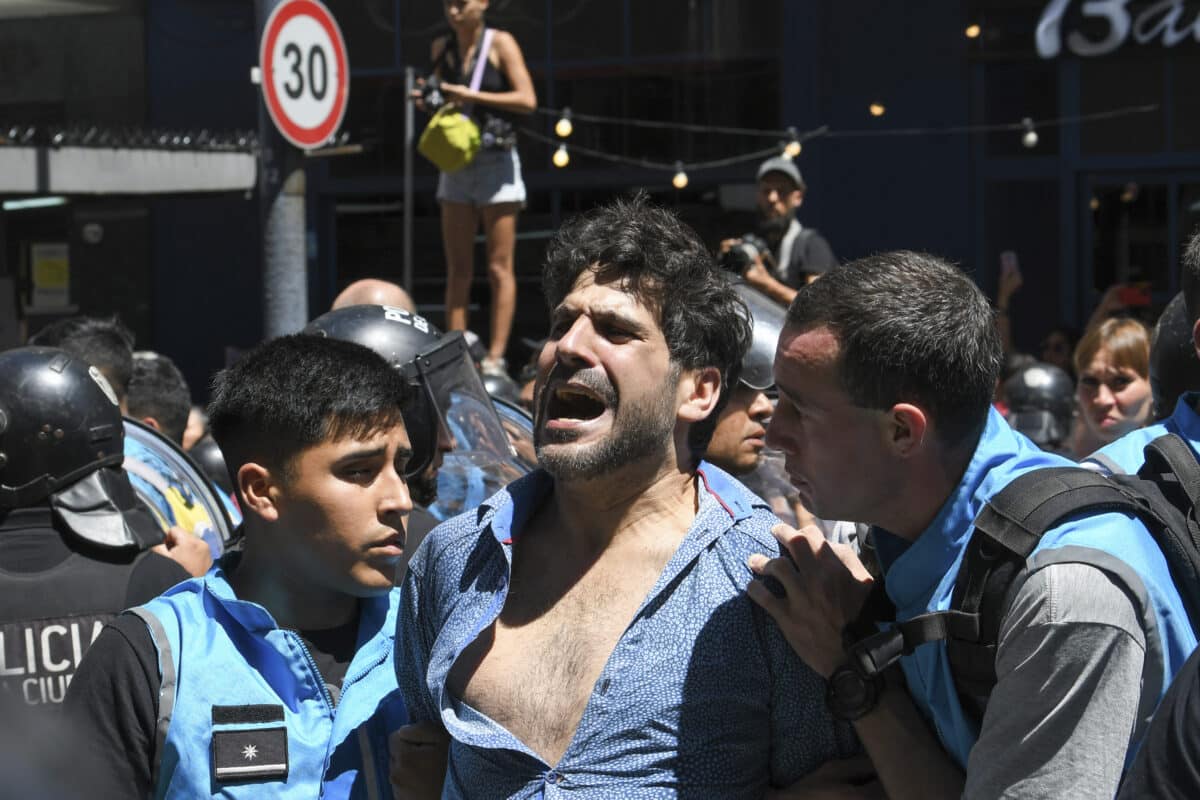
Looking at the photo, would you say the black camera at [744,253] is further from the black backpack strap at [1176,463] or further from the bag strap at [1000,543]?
the bag strap at [1000,543]

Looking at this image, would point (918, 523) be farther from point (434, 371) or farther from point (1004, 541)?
point (434, 371)

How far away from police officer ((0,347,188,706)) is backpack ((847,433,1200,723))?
212 cm

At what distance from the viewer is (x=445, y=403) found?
4.51m

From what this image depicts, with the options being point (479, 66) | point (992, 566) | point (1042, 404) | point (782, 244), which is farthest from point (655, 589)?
point (1042, 404)

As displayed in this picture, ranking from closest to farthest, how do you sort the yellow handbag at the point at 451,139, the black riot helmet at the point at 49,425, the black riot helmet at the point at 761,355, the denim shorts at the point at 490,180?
the black riot helmet at the point at 49,425 < the black riot helmet at the point at 761,355 < the yellow handbag at the point at 451,139 < the denim shorts at the point at 490,180

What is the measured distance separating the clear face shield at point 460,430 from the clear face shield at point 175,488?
31.5 inches

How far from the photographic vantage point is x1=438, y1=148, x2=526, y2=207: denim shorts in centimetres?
800

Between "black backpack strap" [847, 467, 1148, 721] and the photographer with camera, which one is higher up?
the photographer with camera

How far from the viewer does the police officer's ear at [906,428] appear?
7.68 ft

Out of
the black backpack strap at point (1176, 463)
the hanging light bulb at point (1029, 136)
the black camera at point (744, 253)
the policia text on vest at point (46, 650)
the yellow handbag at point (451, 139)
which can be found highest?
the hanging light bulb at point (1029, 136)

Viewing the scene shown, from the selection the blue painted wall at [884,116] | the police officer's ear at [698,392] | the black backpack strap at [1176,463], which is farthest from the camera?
the blue painted wall at [884,116]

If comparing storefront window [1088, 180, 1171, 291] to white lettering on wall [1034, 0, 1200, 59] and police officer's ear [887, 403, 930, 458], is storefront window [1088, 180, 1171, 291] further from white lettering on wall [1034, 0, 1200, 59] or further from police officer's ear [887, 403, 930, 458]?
police officer's ear [887, 403, 930, 458]

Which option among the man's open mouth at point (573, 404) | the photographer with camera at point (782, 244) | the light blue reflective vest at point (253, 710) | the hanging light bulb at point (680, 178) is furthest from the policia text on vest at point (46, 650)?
the hanging light bulb at point (680, 178)

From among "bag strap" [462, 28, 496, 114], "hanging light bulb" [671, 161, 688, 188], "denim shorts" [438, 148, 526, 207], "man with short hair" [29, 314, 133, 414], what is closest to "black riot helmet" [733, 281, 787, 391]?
"man with short hair" [29, 314, 133, 414]
